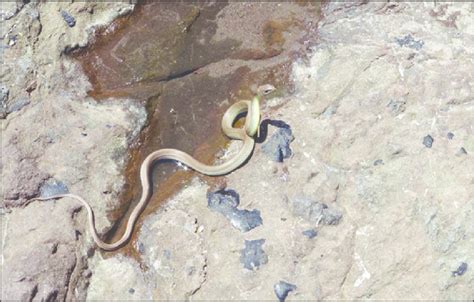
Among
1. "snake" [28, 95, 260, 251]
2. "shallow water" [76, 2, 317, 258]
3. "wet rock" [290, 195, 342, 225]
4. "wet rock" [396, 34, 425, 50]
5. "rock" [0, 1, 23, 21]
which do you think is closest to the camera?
"wet rock" [290, 195, 342, 225]

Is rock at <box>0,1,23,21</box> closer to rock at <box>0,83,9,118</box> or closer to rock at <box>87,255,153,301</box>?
rock at <box>0,83,9,118</box>

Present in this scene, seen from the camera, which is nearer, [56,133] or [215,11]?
[56,133]

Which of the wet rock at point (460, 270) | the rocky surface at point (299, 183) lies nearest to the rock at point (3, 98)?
the rocky surface at point (299, 183)

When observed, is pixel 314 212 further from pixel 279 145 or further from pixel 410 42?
pixel 410 42

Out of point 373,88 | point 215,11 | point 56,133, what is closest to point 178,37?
point 215,11

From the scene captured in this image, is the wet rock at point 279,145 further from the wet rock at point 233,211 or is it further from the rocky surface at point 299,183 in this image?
the wet rock at point 233,211

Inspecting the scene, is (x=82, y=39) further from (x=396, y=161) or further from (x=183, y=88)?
(x=396, y=161)

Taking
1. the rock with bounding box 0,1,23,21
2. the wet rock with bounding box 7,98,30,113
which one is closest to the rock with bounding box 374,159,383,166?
the wet rock with bounding box 7,98,30,113
